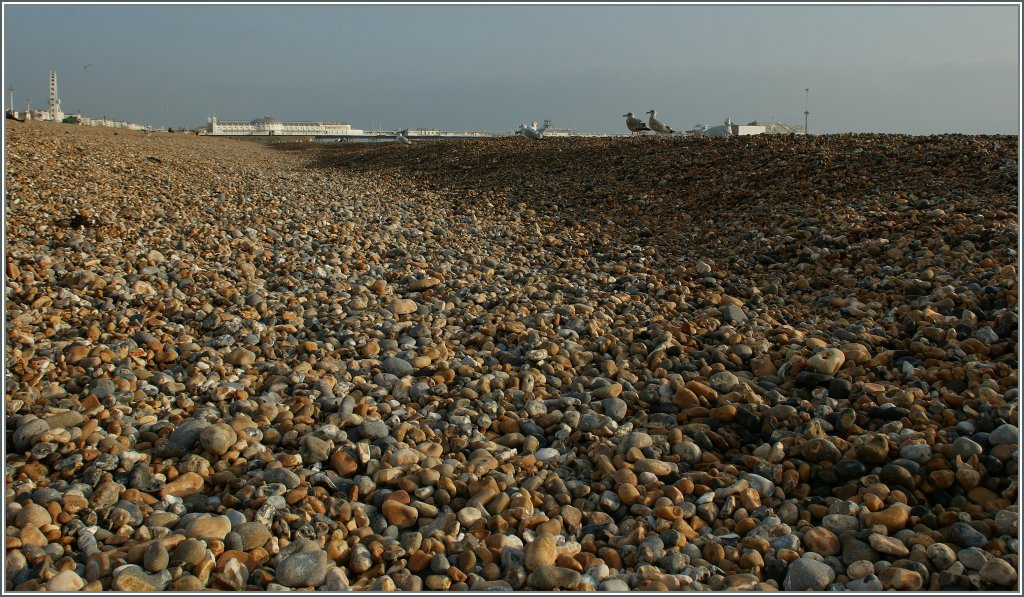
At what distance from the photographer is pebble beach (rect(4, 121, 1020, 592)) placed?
263 cm

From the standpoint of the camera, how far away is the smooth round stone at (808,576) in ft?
8.22

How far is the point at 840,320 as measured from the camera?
17.3 ft

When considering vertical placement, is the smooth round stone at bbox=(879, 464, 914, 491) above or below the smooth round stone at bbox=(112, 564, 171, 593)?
above

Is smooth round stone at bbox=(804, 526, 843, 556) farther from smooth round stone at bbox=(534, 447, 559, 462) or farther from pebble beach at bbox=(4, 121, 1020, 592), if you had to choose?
smooth round stone at bbox=(534, 447, 559, 462)

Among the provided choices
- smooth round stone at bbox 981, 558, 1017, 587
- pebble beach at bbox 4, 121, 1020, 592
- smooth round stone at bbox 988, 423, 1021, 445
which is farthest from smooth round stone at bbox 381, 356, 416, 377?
smooth round stone at bbox 988, 423, 1021, 445

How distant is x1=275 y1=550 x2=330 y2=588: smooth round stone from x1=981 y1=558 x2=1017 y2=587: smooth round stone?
99.7 inches

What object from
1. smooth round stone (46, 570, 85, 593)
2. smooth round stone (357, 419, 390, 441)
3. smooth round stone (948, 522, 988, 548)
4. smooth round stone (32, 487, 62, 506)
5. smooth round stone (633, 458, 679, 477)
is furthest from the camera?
smooth round stone (357, 419, 390, 441)

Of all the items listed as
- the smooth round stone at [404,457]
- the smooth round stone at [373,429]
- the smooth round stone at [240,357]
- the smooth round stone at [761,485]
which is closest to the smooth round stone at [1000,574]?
the smooth round stone at [761,485]

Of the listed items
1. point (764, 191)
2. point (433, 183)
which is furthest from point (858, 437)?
point (433, 183)

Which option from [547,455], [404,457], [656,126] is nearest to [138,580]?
[404,457]

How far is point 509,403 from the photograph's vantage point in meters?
4.07

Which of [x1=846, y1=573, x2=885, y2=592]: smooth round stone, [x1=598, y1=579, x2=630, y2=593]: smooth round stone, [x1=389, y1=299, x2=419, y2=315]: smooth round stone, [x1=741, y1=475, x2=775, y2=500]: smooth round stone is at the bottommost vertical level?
[x1=846, y1=573, x2=885, y2=592]: smooth round stone

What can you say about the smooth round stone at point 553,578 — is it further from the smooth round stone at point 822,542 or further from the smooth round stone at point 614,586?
the smooth round stone at point 822,542

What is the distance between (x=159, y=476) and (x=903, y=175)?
9.93 meters
